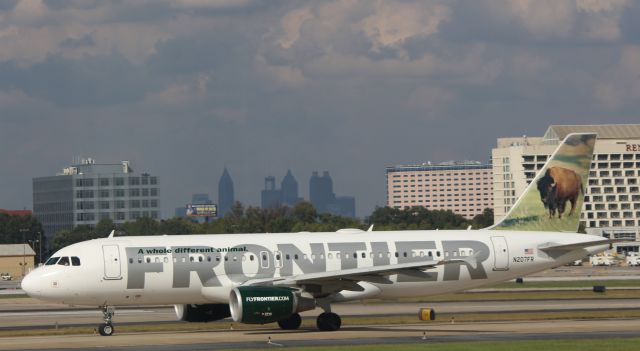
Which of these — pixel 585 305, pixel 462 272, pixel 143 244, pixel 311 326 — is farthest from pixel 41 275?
pixel 585 305

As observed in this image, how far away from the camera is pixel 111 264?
2039 inches

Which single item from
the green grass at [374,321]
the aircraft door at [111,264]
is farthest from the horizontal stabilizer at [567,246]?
the aircraft door at [111,264]

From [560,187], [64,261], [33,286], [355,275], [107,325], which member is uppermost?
[560,187]

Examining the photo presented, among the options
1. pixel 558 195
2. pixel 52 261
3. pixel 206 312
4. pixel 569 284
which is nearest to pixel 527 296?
pixel 558 195

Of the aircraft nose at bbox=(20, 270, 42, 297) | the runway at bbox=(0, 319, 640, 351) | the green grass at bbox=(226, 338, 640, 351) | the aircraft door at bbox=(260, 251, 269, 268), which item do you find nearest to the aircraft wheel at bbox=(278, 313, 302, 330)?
the runway at bbox=(0, 319, 640, 351)

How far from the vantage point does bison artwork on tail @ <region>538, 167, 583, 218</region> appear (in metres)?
59.7

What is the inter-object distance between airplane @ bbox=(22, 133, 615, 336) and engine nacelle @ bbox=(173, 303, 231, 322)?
0.04m

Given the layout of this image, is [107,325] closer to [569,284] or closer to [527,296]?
[527,296]

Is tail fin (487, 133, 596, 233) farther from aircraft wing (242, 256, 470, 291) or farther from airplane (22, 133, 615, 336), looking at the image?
aircraft wing (242, 256, 470, 291)

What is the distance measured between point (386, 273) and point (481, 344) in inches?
287

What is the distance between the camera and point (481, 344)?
4481 cm

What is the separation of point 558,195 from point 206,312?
18.3 m

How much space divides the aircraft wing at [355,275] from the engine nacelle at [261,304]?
104 cm

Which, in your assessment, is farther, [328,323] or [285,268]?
[285,268]
